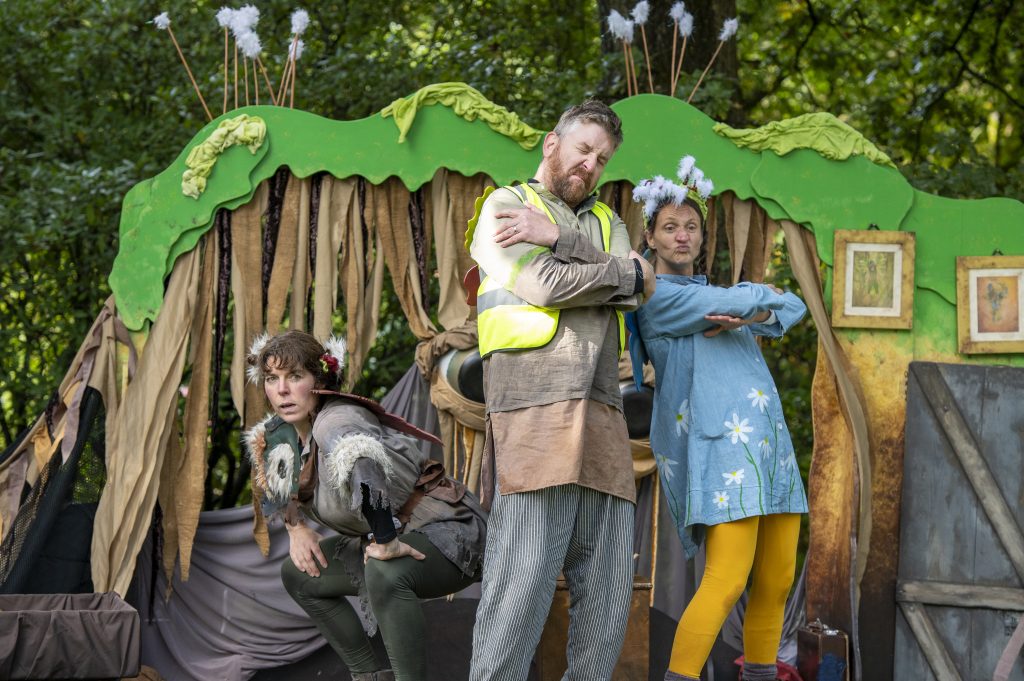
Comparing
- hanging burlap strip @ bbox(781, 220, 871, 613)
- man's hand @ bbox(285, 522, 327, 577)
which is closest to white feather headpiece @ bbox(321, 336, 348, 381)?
man's hand @ bbox(285, 522, 327, 577)

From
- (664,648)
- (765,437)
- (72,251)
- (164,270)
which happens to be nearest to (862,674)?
(664,648)

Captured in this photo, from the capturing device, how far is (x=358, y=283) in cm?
446

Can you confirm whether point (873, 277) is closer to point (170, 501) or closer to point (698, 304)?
point (698, 304)

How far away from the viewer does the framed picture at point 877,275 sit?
4430 millimetres

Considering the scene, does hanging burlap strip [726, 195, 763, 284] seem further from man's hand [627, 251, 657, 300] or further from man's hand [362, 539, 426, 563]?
man's hand [362, 539, 426, 563]

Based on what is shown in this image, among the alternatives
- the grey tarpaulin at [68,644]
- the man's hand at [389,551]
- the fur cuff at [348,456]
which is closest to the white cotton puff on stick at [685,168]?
the fur cuff at [348,456]

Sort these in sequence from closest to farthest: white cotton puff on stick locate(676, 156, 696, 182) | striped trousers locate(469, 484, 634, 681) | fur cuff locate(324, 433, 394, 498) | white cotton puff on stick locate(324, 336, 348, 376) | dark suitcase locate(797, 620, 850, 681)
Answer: striped trousers locate(469, 484, 634, 681) < fur cuff locate(324, 433, 394, 498) < white cotton puff on stick locate(324, 336, 348, 376) < white cotton puff on stick locate(676, 156, 696, 182) < dark suitcase locate(797, 620, 850, 681)

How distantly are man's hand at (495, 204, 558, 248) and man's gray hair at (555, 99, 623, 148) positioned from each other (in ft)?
0.95

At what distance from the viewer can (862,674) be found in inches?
171

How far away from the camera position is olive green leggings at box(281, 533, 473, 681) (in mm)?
3238

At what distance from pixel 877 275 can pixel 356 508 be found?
2.26m

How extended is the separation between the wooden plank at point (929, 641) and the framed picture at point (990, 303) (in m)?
0.97

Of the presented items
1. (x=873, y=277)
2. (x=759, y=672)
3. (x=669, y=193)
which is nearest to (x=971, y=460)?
(x=873, y=277)

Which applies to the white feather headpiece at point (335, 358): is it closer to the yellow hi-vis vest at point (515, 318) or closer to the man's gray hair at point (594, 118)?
the yellow hi-vis vest at point (515, 318)
